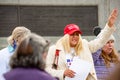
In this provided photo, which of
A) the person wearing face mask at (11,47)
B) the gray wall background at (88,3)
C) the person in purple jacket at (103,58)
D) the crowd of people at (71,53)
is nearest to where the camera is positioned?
the person wearing face mask at (11,47)

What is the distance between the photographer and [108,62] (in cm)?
686

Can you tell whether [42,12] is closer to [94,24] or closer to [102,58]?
[94,24]

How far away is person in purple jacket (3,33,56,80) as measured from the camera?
3.48m

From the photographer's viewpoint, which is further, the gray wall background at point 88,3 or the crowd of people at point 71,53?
the gray wall background at point 88,3

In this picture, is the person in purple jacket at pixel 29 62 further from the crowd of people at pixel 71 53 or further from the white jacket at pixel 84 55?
the white jacket at pixel 84 55

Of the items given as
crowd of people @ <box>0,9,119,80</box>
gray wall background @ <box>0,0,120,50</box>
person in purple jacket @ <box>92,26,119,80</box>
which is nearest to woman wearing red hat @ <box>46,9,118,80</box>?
crowd of people @ <box>0,9,119,80</box>

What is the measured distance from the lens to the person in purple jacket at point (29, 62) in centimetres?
348

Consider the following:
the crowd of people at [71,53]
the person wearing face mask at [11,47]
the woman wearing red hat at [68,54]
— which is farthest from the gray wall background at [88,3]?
the person wearing face mask at [11,47]

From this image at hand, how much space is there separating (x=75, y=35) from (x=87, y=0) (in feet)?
18.0

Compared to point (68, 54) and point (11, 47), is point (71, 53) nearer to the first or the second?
→ point (68, 54)

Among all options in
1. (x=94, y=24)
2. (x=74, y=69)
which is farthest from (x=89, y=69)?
(x=94, y=24)

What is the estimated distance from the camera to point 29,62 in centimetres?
353

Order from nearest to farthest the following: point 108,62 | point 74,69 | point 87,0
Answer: point 74,69 → point 108,62 → point 87,0

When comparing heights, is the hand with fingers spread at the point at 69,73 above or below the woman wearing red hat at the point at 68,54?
below
